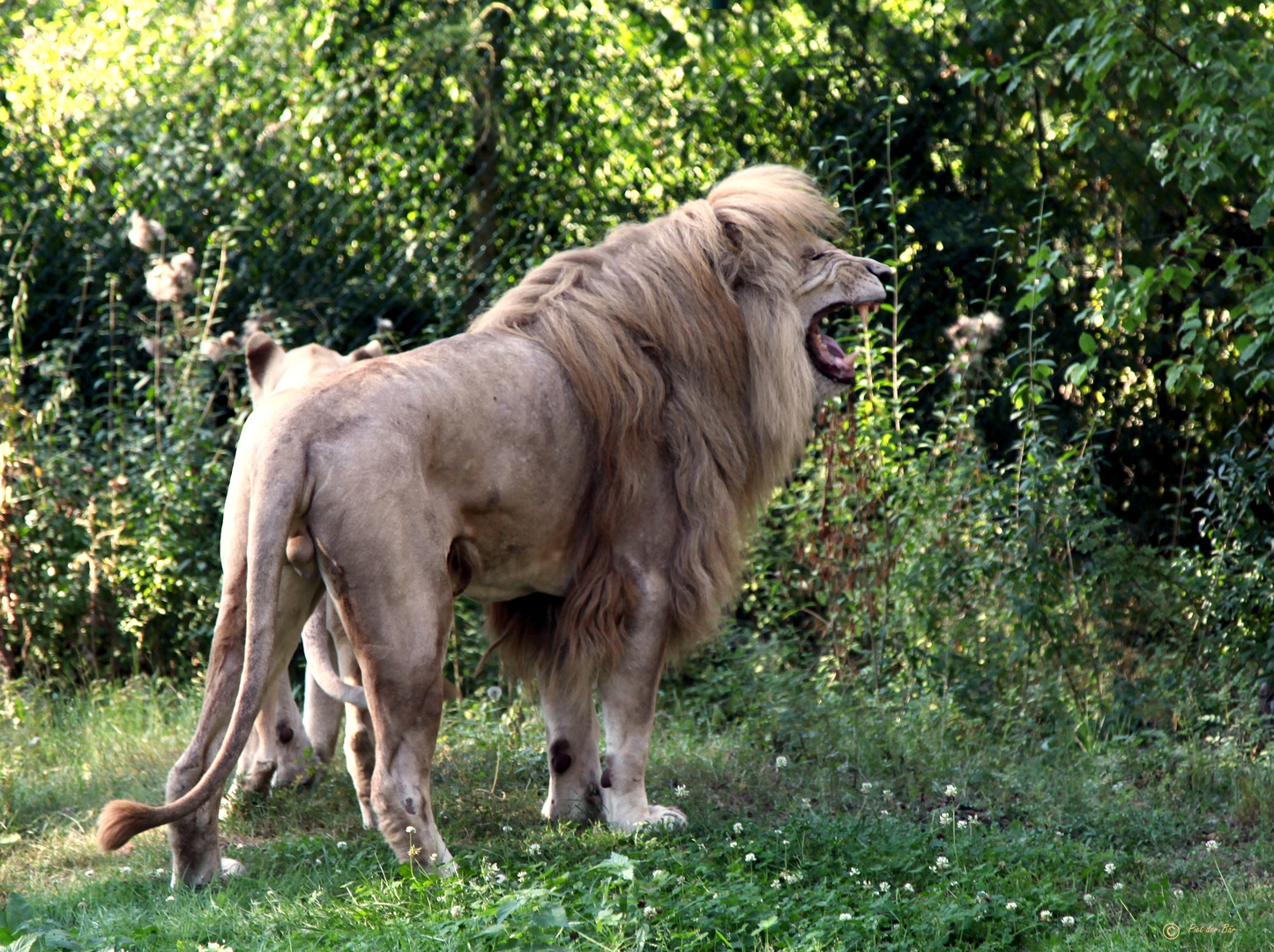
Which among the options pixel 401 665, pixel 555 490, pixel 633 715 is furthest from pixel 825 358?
pixel 401 665

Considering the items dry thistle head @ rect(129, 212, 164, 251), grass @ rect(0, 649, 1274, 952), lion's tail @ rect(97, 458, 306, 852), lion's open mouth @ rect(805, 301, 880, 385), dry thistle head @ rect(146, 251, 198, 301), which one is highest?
dry thistle head @ rect(129, 212, 164, 251)

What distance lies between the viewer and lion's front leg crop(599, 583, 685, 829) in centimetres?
395

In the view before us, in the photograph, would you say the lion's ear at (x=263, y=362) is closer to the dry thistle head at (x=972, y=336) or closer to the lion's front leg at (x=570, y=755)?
the lion's front leg at (x=570, y=755)

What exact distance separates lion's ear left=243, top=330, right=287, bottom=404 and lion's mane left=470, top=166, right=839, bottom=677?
99 cm

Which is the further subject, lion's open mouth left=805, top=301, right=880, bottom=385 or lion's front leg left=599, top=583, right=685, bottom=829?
lion's open mouth left=805, top=301, right=880, bottom=385

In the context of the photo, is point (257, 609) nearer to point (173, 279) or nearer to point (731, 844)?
point (731, 844)

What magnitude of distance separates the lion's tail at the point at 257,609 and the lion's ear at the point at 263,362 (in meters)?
1.40

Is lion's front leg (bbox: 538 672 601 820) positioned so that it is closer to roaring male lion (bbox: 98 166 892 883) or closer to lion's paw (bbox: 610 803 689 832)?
roaring male lion (bbox: 98 166 892 883)

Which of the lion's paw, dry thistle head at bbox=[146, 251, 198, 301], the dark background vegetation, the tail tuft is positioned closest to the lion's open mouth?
the lion's paw

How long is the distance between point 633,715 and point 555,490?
0.74 m

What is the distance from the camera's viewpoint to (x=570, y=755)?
4160mm

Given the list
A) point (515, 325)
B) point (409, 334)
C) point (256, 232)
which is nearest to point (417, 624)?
point (515, 325)

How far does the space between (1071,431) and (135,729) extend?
496 cm

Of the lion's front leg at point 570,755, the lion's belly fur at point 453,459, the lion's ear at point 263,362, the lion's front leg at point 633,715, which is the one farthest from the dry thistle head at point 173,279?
the lion's front leg at point 633,715
